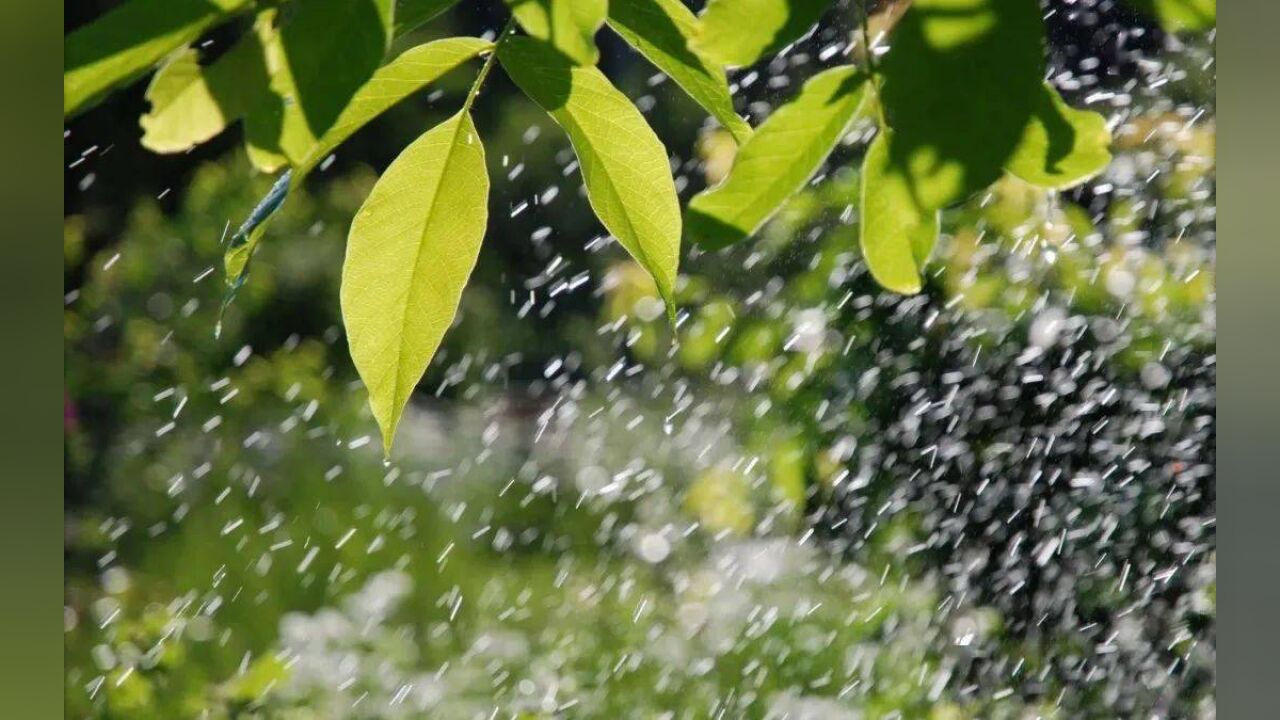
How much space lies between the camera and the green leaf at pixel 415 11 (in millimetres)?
282

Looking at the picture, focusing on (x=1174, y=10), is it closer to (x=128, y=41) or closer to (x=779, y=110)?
(x=779, y=110)

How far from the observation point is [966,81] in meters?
0.22

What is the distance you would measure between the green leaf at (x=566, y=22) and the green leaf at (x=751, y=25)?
0.02m

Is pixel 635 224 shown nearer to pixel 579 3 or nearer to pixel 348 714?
pixel 579 3

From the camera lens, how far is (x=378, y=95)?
0.30 meters

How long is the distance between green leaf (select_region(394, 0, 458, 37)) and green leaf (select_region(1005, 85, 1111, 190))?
0.13 meters

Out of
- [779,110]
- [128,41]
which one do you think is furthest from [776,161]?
[128,41]

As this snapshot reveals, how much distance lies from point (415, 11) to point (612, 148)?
54 mm

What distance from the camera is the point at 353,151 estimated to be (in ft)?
4.83

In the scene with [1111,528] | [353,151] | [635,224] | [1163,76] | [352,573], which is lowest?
[1111,528]

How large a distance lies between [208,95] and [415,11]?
0.08 metres

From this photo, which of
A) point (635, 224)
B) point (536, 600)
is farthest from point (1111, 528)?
point (635, 224)

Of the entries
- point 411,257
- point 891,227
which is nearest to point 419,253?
point 411,257
